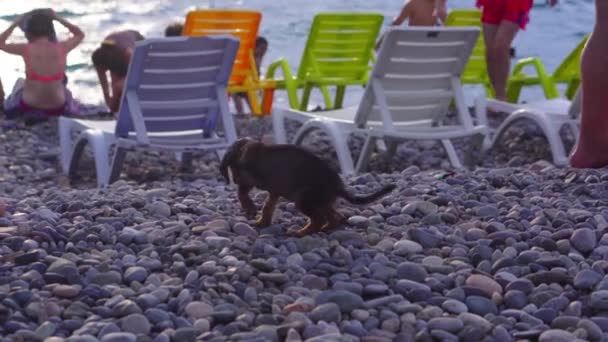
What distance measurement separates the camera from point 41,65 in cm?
889

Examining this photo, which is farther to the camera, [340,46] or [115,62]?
[340,46]

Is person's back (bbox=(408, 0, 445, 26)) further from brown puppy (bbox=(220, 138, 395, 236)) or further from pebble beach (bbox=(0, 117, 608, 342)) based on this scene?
brown puppy (bbox=(220, 138, 395, 236))

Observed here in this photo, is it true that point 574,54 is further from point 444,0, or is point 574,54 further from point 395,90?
point 395,90

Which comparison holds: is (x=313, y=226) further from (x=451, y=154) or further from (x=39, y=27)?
(x=39, y=27)

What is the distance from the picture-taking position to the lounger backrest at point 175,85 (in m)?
6.34

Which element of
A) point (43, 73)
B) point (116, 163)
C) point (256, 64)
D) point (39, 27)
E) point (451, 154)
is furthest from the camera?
point (256, 64)

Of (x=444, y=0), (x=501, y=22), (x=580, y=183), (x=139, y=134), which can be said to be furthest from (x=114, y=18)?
(x=580, y=183)

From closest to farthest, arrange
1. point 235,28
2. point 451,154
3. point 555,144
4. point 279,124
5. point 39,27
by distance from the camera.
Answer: point 555,144
point 451,154
point 279,124
point 39,27
point 235,28

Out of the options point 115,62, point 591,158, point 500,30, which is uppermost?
point 591,158

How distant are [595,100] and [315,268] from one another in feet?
6.88

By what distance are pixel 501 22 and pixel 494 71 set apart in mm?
371

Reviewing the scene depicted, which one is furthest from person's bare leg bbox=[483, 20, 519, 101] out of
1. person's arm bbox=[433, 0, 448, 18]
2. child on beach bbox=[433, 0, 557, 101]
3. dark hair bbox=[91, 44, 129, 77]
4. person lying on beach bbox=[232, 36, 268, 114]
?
dark hair bbox=[91, 44, 129, 77]

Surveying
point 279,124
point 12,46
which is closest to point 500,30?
point 279,124

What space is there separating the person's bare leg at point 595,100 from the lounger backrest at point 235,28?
4.83 metres
